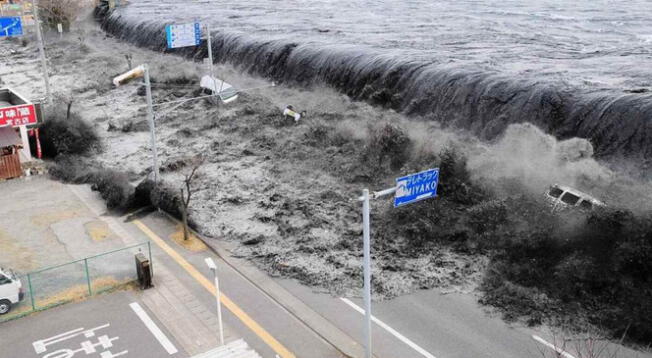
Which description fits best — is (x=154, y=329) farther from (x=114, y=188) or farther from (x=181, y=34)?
(x=181, y=34)

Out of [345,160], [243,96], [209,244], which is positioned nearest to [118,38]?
[243,96]

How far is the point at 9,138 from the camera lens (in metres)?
31.5

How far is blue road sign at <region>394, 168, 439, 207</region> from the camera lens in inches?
550

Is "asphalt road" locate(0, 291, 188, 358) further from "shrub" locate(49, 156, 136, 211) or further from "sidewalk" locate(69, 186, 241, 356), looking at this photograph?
"shrub" locate(49, 156, 136, 211)

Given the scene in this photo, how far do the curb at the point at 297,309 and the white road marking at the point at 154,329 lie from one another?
3.93 meters

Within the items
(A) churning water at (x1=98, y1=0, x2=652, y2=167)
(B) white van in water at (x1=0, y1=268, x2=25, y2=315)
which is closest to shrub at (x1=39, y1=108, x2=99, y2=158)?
(A) churning water at (x1=98, y1=0, x2=652, y2=167)

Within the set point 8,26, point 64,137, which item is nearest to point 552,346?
point 64,137

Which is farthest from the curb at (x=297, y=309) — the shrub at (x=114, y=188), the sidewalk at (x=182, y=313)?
the shrub at (x=114, y=188)

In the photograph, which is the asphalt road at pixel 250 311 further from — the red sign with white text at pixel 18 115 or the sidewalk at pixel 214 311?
the red sign with white text at pixel 18 115

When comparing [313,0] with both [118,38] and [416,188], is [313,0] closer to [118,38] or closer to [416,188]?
[118,38]

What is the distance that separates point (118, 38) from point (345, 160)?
5400cm

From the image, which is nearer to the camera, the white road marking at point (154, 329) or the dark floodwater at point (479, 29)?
the white road marking at point (154, 329)

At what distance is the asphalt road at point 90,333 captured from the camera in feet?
57.8

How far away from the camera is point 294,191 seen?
3064cm
